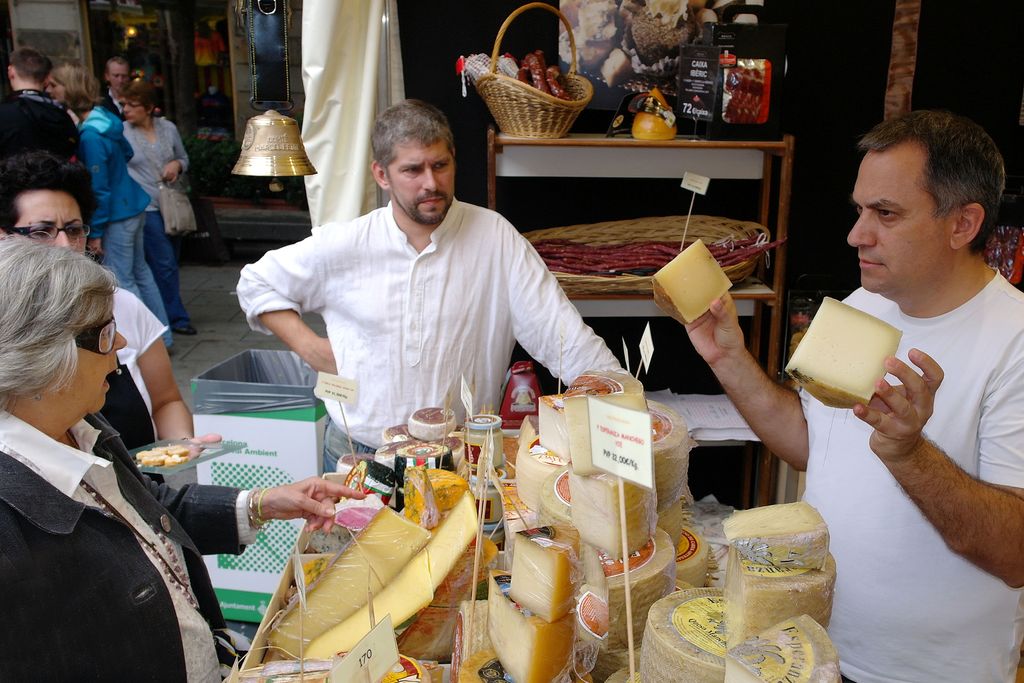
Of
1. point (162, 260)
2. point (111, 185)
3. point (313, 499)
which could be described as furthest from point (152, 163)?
point (313, 499)

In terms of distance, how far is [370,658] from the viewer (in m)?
0.97

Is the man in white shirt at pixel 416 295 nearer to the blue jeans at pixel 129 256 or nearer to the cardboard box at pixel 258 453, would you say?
the cardboard box at pixel 258 453

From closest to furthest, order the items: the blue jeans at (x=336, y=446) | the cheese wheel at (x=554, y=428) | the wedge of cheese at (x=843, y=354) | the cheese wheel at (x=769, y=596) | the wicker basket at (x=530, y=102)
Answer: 1. the cheese wheel at (x=769, y=596)
2. the wedge of cheese at (x=843, y=354)
3. the cheese wheel at (x=554, y=428)
4. the blue jeans at (x=336, y=446)
5. the wicker basket at (x=530, y=102)

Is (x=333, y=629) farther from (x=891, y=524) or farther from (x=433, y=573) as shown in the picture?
(x=891, y=524)

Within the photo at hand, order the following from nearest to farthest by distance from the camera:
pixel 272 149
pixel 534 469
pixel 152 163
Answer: pixel 534 469 → pixel 272 149 → pixel 152 163

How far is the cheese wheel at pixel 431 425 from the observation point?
6.80 ft

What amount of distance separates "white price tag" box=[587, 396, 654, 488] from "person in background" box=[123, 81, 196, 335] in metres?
6.12

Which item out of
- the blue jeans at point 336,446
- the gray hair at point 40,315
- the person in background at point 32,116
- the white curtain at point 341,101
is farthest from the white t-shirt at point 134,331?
the person in background at point 32,116

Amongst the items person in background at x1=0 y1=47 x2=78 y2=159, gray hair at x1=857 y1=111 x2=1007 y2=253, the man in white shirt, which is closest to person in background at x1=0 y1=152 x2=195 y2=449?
the man in white shirt

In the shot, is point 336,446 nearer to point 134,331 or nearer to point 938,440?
point 134,331

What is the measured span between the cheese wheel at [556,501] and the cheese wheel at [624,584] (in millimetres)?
165

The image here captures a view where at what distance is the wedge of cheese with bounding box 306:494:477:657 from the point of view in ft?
4.71

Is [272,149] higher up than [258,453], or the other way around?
[272,149]

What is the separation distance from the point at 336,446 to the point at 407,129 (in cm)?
107
